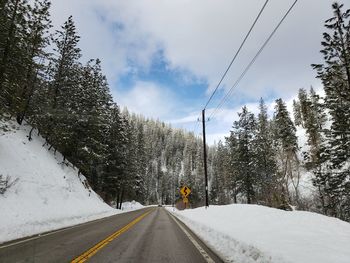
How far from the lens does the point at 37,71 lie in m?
31.8

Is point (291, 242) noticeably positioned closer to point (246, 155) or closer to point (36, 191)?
point (36, 191)

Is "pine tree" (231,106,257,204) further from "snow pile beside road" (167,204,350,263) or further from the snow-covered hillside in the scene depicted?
"snow pile beside road" (167,204,350,263)

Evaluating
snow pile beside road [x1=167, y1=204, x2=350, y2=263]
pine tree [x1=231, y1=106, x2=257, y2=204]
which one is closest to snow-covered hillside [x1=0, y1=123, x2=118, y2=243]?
snow pile beside road [x1=167, y1=204, x2=350, y2=263]

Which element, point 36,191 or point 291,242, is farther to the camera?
point 36,191

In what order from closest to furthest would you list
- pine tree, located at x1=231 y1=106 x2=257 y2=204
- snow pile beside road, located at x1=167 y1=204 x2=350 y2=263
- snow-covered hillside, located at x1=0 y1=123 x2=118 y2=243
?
1. snow pile beside road, located at x1=167 y1=204 x2=350 y2=263
2. snow-covered hillside, located at x1=0 y1=123 x2=118 y2=243
3. pine tree, located at x1=231 y1=106 x2=257 y2=204

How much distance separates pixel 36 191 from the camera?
917 inches

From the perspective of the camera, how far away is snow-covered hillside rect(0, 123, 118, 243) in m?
16.6

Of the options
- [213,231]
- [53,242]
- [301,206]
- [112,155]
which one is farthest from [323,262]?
[112,155]

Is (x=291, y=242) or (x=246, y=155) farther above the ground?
(x=246, y=155)

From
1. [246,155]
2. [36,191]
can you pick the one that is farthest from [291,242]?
[246,155]

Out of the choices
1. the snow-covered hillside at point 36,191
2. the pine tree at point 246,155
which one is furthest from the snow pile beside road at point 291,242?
the pine tree at point 246,155

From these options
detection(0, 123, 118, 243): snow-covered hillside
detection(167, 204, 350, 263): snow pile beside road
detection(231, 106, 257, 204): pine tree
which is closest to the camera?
detection(167, 204, 350, 263): snow pile beside road

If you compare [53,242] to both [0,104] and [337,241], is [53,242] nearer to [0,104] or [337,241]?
[337,241]

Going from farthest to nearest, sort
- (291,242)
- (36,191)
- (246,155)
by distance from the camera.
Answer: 1. (246,155)
2. (36,191)
3. (291,242)
